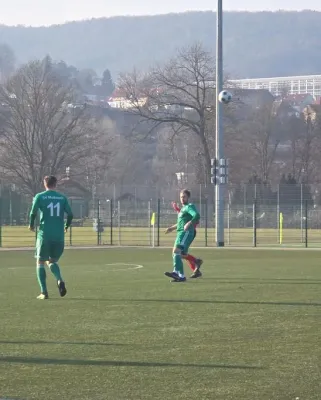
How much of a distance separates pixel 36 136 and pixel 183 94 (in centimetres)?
1077

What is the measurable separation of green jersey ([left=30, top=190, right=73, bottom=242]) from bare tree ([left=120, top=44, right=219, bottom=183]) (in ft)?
150

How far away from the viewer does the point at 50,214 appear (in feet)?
43.3

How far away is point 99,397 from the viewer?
262 inches

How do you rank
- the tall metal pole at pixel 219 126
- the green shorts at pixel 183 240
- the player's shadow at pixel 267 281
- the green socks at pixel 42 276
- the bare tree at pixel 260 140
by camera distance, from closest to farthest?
the green socks at pixel 42 276 → the player's shadow at pixel 267 281 → the green shorts at pixel 183 240 → the tall metal pole at pixel 219 126 → the bare tree at pixel 260 140

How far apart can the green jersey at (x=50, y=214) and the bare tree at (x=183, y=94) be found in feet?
150

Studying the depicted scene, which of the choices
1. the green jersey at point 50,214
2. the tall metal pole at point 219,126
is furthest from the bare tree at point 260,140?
the green jersey at point 50,214

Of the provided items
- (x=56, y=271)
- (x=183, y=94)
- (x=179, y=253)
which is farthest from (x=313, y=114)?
(x=56, y=271)

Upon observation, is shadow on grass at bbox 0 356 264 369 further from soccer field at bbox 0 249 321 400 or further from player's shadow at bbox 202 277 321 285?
player's shadow at bbox 202 277 321 285

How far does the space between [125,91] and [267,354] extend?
56.7 m

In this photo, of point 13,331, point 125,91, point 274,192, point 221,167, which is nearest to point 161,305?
point 13,331

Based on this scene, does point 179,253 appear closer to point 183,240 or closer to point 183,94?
point 183,240

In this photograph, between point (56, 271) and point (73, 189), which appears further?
point (73, 189)

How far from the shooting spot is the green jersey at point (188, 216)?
1602cm

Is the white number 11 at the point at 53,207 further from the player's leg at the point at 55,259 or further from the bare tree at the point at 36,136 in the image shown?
the bare tree at the point at 36,136
